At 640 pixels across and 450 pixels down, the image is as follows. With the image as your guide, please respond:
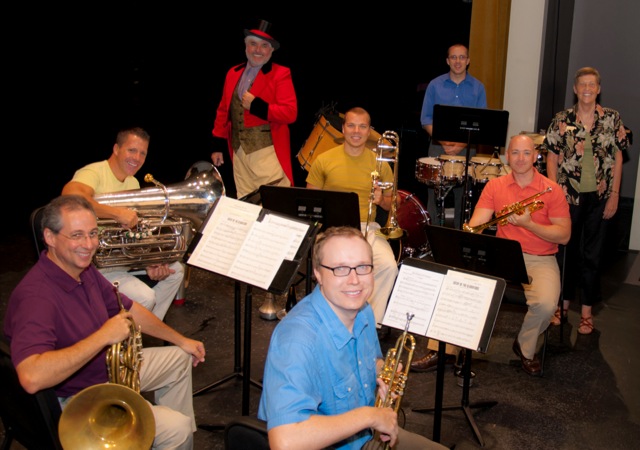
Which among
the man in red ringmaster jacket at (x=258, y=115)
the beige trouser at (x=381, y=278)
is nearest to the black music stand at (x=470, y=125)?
the beige trouser at (x=381, y=278)

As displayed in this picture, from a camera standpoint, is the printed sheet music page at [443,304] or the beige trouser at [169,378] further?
the beige trouser at [169,378]

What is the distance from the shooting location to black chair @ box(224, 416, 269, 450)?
2369mm

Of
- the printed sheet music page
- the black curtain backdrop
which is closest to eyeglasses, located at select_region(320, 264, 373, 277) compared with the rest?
the printed sheet music page

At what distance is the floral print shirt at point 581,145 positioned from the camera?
5.24m

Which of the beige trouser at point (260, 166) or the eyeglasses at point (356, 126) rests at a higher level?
the eyeglasses at point (356, 126)

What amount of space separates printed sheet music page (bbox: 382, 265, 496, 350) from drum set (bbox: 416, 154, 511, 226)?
282 cm


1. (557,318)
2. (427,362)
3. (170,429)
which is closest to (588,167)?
(557,318)

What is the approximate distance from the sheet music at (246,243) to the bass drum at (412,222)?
2.58 m

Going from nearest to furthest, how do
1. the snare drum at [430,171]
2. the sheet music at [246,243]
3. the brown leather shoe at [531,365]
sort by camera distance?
the sheet music at [246,243] < the brown leather shoe at [531,365] < the snare drum at [430,171]

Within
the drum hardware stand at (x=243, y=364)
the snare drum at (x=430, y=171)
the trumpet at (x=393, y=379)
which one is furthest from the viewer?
the snare drum at (x=430, y=171)

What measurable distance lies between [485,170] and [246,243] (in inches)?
125

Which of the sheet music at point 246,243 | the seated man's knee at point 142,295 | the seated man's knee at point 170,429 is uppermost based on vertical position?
the sheet music at point 246,243

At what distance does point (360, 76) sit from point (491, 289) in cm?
553

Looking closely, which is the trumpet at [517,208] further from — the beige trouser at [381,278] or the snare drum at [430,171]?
the snare drum at [430,171]
